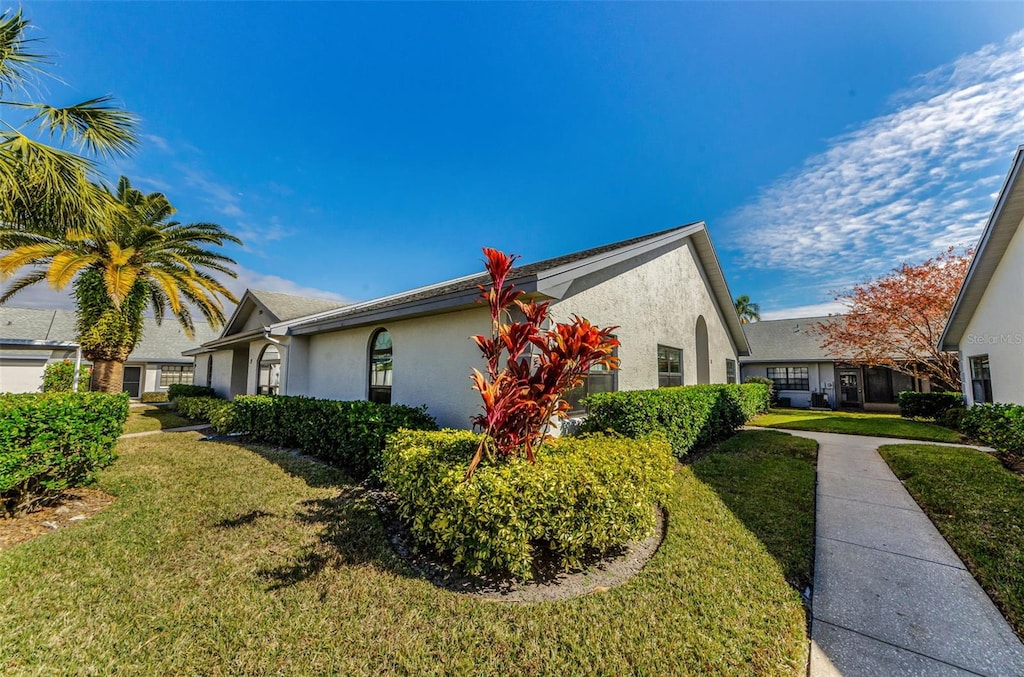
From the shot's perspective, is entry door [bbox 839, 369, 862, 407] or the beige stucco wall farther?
entry door [bbox 839, 369, 862, 407]

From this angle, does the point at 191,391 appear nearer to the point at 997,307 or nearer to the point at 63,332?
the point at 63,332

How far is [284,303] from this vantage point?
1585cm

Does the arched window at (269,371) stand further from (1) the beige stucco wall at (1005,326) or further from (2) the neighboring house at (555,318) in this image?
(1) the beige stucco wall at (1005,326)

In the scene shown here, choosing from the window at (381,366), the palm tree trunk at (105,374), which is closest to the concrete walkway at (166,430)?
the palm tree trunk at (105,374)

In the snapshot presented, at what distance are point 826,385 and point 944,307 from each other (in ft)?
23.4

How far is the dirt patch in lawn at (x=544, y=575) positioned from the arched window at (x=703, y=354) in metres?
9.73

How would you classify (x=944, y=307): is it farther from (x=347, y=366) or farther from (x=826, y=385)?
(x=347, y=366)

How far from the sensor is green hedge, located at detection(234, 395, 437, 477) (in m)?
6.60

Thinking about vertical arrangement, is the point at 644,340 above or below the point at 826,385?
above

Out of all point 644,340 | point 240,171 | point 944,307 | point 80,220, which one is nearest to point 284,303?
point 240,171

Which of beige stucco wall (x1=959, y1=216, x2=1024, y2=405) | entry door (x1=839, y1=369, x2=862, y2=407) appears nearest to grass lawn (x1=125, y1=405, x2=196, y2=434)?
beige stucco wall (x1=959, y1=216, x2=1024, y2=405)

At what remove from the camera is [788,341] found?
77.4 ft

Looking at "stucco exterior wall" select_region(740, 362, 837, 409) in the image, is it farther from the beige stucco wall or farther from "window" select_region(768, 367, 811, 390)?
the beige stucco wall

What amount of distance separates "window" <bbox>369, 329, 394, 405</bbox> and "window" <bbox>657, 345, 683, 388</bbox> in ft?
22.1
